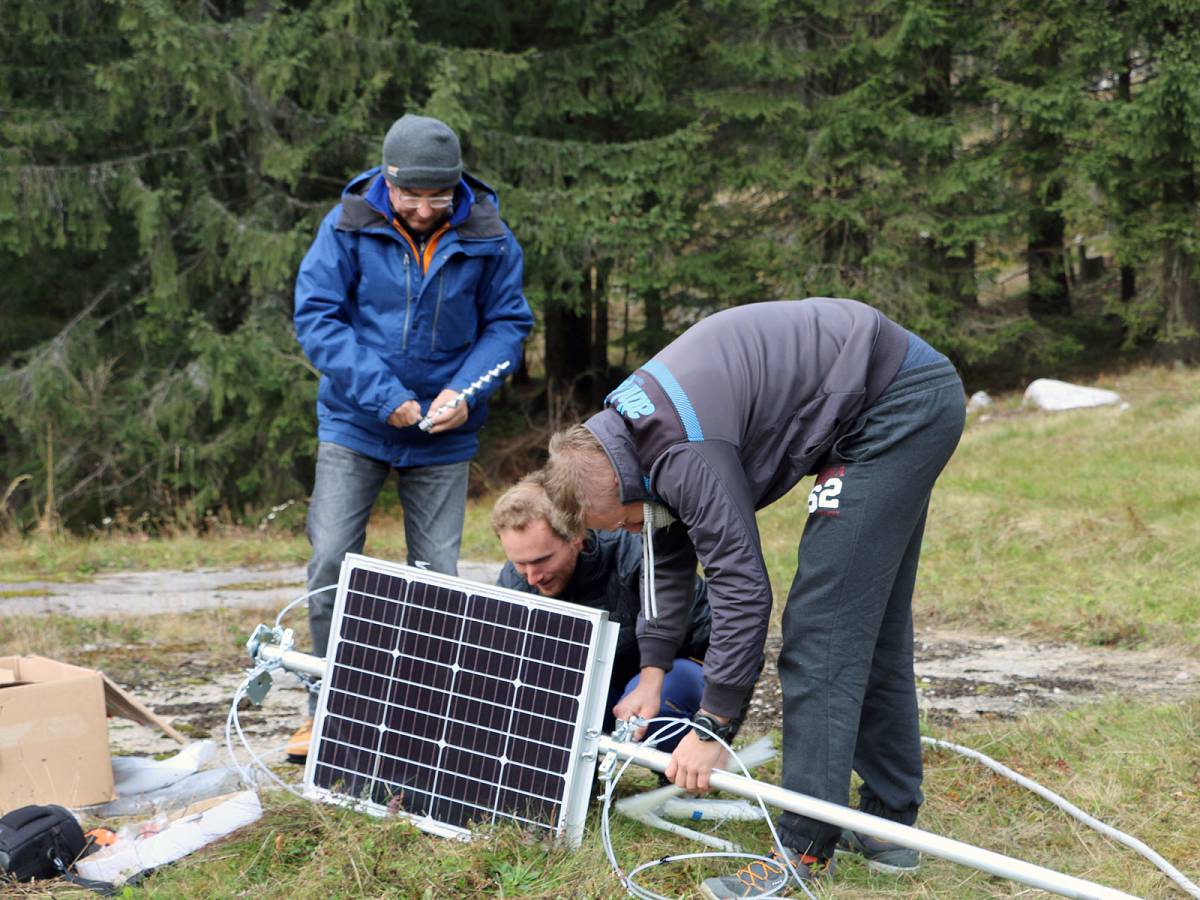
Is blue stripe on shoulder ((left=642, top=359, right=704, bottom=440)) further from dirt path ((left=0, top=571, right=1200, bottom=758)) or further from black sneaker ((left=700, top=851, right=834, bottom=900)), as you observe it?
dirt path ((left=0, top=571, right=1200, bottom=758))

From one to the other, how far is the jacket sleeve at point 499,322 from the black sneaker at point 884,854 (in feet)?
6.89

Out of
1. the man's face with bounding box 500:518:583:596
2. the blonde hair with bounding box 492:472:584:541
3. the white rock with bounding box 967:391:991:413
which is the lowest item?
the white rock with bounding box 967:391:991:413

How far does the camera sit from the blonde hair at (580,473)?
2.95 metres

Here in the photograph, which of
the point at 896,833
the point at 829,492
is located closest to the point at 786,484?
the point at 829,492

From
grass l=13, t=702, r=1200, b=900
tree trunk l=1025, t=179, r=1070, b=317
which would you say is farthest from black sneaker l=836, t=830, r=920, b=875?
tree trunk l=1025, t=179, r=1070, b=317

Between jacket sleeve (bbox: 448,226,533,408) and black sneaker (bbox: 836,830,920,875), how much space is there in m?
2.10

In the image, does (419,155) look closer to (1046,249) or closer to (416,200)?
(416,200)

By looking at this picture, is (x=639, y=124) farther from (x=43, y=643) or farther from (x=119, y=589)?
(x=43, y=643)

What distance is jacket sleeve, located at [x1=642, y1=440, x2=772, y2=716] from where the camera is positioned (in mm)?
2793

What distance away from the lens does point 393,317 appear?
4543 millimetres

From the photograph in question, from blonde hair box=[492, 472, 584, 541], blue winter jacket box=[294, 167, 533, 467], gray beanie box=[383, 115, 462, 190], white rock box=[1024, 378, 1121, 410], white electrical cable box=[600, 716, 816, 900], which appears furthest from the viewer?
white rock box=[1024, 378, 1121, 410]

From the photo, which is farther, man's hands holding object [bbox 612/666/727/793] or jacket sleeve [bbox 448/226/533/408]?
jacket sleeve [bbox 448/226/533/408]

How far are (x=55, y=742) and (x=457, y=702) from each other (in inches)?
55.6

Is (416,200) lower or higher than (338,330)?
higher
